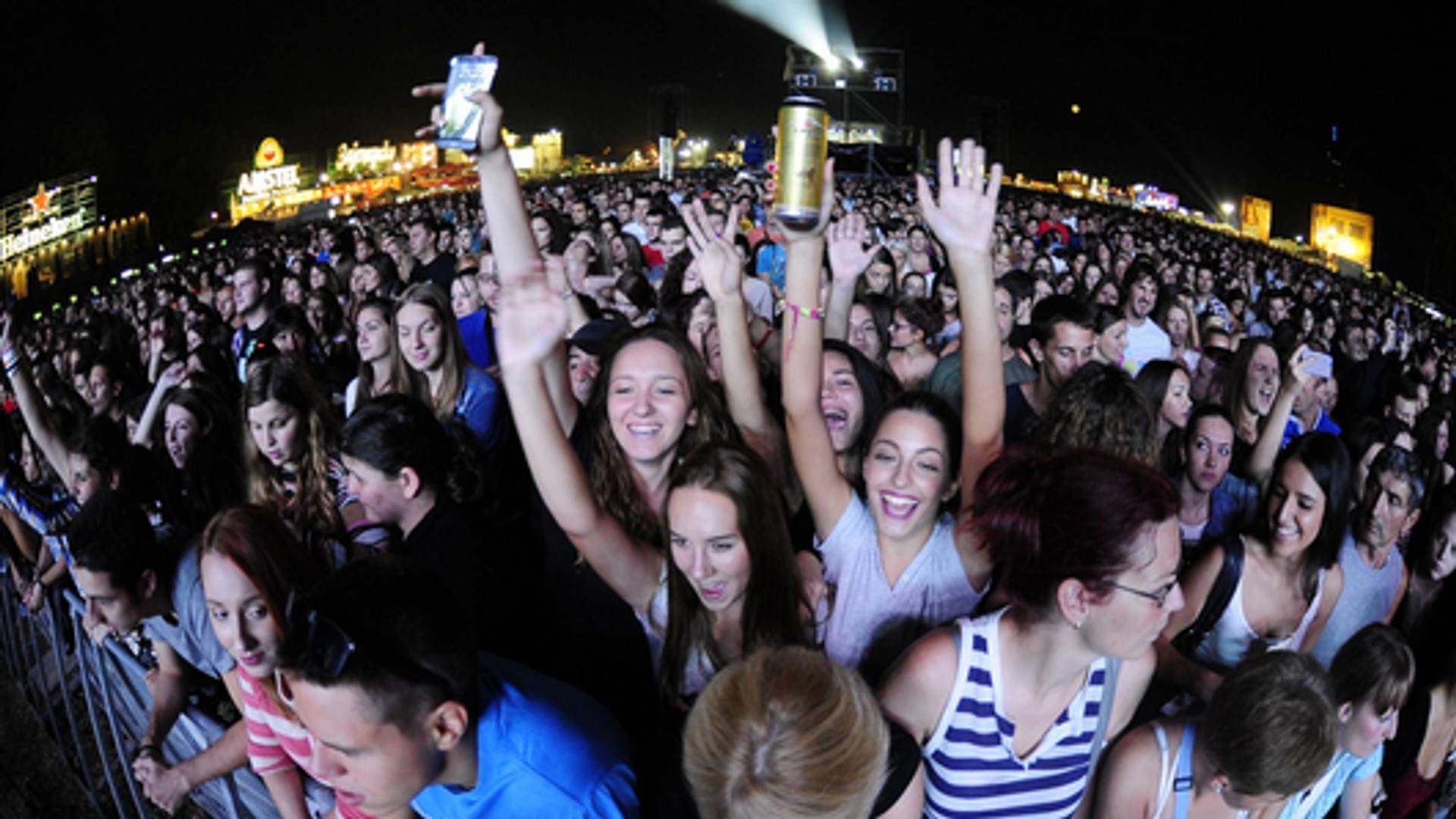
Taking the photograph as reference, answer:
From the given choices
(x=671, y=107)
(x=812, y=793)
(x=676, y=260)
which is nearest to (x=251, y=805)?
(x=812, y=793)

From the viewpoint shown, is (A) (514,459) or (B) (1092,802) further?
(A) (514,459)

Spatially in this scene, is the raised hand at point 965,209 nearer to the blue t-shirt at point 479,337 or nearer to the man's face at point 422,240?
the blue t-shirt at point 479,337

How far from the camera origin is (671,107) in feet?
99.0

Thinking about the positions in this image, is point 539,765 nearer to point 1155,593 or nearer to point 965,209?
point 1155,593

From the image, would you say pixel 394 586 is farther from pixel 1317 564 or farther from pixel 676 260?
pixel 676 260

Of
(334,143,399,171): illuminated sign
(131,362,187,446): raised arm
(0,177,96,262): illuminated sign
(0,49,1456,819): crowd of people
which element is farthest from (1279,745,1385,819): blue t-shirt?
(334,143,399,171): illuminated sign

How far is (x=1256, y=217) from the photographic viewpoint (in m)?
32.2

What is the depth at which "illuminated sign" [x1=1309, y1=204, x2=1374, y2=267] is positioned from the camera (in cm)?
2573

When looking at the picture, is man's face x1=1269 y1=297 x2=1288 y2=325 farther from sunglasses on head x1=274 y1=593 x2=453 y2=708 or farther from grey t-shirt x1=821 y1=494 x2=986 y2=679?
sunglasses on head x1=274 y1=593 x2=453 y2=708

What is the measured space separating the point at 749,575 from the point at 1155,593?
84 centimetres

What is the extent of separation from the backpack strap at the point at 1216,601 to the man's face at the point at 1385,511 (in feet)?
2.46

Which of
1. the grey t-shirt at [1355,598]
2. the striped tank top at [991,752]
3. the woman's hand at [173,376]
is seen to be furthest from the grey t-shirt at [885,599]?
the woman's hand at [173,376]

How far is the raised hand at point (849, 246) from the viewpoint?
11.1 feet

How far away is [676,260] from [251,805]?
4467 millimetres
